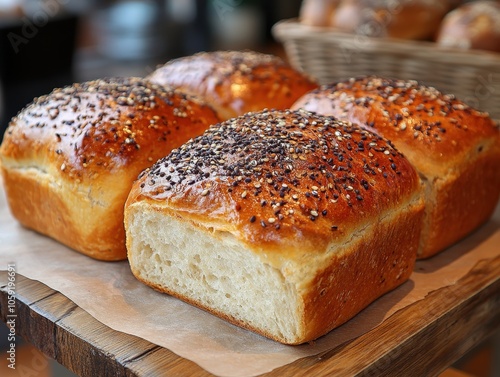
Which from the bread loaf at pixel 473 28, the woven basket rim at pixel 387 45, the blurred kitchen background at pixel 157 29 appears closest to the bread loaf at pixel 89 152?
the woven basket rim at pixel 387 45

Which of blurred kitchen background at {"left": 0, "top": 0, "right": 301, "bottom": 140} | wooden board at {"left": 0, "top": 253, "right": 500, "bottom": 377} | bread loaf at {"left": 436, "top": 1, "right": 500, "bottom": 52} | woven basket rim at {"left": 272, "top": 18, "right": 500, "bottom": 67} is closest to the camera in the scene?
wooden board at {"left": 0, "top": 253, "right": 500, "bottom": 377}

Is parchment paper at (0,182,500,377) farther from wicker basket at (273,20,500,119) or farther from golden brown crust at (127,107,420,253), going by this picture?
wicker basket at (273,20,500,119)

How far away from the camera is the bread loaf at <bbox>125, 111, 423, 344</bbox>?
1.62 m

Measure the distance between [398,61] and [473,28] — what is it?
14.8 inches

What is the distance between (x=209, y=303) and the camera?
1815 mm

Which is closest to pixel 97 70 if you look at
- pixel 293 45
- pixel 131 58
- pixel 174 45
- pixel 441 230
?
pixel 131 58

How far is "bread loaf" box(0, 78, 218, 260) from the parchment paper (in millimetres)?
85

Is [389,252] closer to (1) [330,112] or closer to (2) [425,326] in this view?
(2) [425,326]

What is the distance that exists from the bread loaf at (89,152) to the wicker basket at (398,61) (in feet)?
3.32

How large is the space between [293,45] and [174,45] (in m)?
4.87

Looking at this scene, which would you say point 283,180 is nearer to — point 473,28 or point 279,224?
point 279,224

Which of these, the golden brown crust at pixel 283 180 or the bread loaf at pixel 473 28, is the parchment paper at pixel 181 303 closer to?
the golden brown crust at pixel 283 180

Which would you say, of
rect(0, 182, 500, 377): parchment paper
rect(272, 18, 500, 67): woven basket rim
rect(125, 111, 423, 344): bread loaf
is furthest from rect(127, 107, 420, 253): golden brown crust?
rect(272, 18, 500, 67): woven basket rim

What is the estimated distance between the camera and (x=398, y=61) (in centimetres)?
302
